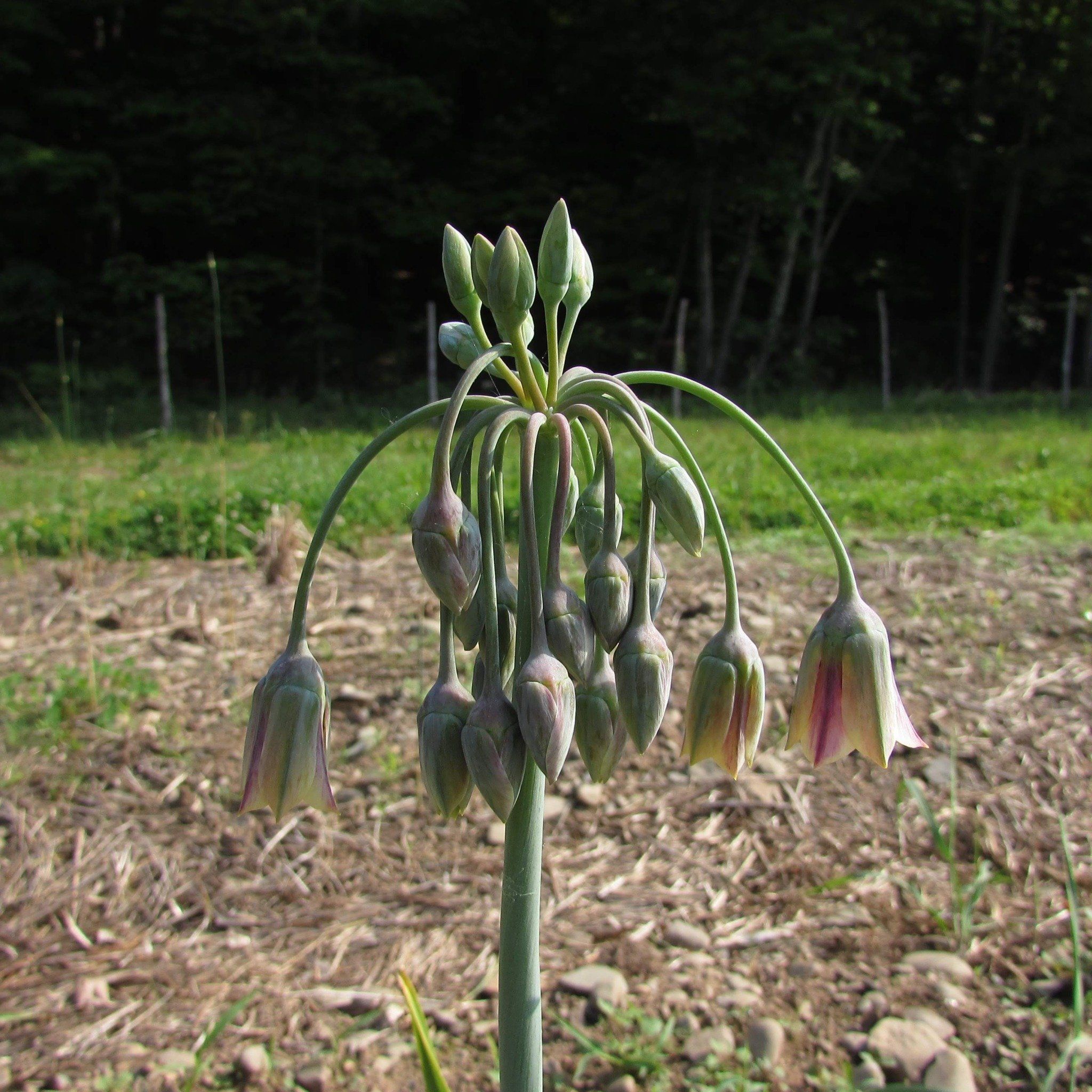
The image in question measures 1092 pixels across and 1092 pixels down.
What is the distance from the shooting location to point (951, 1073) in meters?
1.75

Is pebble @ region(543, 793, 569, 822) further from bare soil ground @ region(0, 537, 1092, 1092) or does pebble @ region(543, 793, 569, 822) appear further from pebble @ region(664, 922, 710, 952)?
pebble @ region(664, 922, 710, 952)

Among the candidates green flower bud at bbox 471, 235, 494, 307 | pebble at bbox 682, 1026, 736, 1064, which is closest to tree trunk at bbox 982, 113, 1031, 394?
pebble at bbox 682, 1026, 736, 1064

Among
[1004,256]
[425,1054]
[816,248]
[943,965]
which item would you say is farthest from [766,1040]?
[1004,256]

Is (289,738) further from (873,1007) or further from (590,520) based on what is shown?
(873,1007)

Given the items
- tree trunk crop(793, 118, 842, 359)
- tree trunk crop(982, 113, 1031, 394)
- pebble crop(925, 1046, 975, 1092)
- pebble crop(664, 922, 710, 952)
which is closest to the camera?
pebble crop(925, 1046, 975, 1092)

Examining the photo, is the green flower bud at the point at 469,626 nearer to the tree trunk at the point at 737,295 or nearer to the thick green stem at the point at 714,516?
the thick green stem at the point at 714,516

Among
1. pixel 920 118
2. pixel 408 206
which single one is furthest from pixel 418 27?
pixel 920 118

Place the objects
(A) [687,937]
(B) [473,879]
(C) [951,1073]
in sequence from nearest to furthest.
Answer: (C) [951,1073]
(A) [687,937]
(B) [473,879]

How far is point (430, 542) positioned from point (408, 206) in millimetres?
15988

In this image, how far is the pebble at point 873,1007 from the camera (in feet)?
6.32

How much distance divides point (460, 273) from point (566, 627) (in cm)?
38

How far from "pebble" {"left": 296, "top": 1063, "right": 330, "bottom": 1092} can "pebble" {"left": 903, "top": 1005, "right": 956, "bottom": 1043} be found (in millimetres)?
1093

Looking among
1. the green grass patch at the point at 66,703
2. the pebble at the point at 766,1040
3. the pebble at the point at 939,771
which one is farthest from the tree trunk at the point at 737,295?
the pebble at the point at 766,1040

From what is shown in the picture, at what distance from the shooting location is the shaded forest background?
14516 mm
